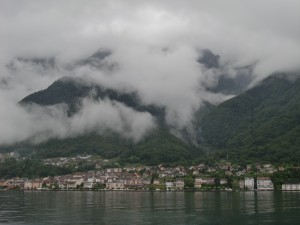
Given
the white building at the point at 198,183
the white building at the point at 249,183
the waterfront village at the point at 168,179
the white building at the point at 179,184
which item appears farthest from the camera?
the white building at the point at 179,184

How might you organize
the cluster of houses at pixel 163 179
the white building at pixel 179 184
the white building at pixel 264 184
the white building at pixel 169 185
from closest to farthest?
the white building at pixel 264 184 < the cluster of houses at pixel 163 179 < the white building at pixel 169 185 < the white building at pixel 179 184

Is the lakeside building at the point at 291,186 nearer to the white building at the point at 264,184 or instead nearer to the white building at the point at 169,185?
the white building at the point at 264,184

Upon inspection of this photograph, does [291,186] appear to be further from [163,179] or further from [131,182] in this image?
[131,182]

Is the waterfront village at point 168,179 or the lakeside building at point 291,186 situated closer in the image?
the lakeside building at point 291,186

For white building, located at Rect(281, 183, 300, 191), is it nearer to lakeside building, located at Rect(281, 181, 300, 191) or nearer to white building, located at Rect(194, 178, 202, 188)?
lakeside building, located at Rect(281, 181, 300, 191)

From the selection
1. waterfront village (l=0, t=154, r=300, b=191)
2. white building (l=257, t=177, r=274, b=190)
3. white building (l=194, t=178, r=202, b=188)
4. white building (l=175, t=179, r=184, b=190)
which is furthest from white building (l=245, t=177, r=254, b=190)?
white building (l=175, t=179, r=184, b=190)

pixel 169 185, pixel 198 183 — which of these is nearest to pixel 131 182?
pixel 169 185

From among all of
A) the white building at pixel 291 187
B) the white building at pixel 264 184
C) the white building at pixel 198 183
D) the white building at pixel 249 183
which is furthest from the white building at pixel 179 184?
the white building at pixel 291 187

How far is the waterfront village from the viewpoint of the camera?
139250mm

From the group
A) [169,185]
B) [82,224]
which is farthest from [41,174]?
[82,224]

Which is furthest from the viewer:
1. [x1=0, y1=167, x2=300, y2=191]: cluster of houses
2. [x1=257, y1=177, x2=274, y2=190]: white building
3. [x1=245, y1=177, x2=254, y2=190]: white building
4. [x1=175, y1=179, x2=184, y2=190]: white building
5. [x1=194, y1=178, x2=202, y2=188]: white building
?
[x1=175, y1=179, x2=184, y2=190]: white building

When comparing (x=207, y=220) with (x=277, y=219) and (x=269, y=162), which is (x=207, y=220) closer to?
(x=277, y=219)

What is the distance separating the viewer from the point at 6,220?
56.9 meters

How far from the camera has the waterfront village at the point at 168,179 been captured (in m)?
139
